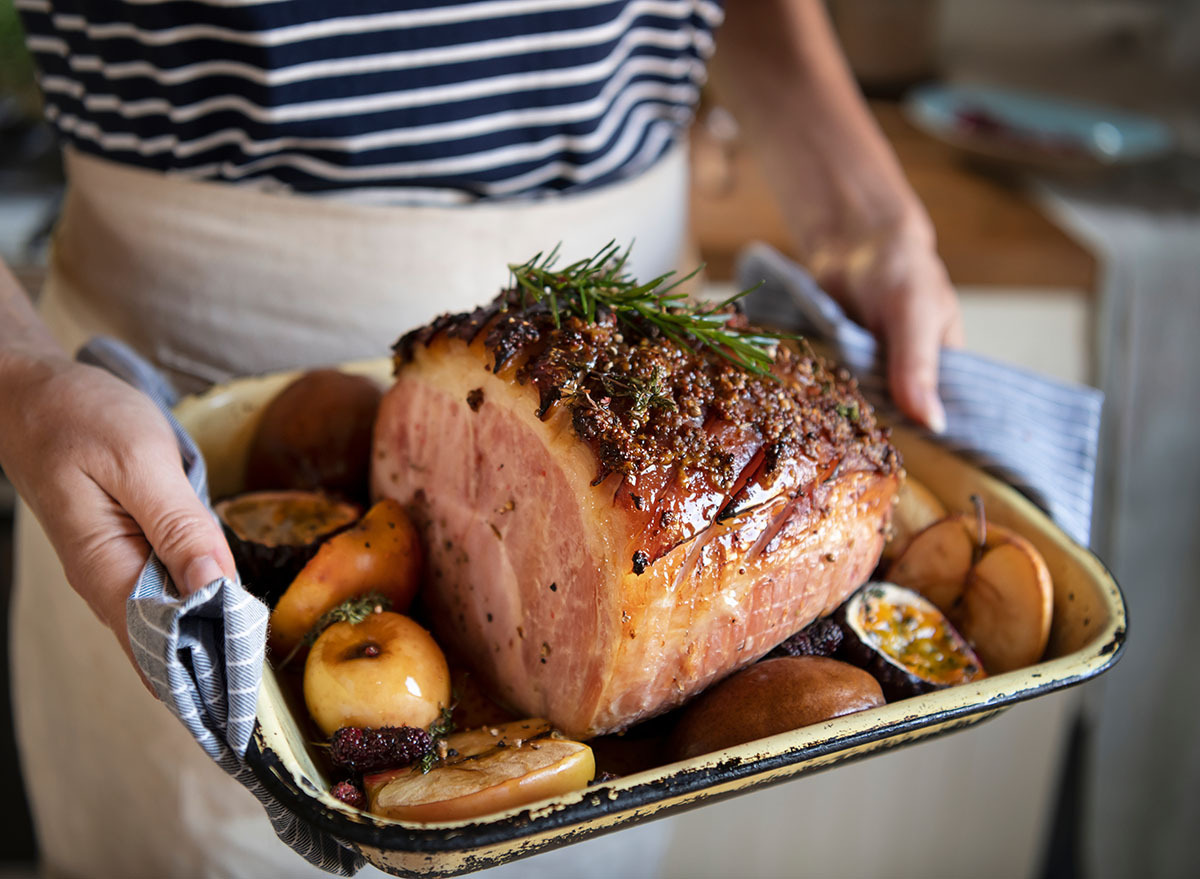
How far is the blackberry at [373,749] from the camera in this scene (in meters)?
0.80

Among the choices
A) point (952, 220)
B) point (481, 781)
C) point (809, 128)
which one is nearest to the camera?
point (481, 781)

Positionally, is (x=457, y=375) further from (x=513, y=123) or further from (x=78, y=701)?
(x=78, y=701)

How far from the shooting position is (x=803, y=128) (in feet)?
5.41

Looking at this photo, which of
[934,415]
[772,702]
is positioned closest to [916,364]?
[934,415]

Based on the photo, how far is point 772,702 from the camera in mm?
840

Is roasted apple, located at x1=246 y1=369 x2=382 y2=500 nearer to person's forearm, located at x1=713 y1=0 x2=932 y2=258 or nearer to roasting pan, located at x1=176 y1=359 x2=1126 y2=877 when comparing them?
roasting pan, located at x1=176 y1=359 x2=1126 y2=877

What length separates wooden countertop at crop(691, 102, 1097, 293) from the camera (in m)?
2.23

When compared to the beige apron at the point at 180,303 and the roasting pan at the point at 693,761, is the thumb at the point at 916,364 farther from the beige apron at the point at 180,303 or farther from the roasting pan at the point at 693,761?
the beige apron at the point at 180,303

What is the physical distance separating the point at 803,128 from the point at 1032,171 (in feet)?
4.43

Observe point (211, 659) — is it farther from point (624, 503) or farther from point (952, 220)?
point (952, 220)

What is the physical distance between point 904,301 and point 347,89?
2.39 ft

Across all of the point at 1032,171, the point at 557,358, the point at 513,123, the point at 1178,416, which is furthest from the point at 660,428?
the point at 1032,171

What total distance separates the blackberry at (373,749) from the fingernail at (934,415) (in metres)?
0.70

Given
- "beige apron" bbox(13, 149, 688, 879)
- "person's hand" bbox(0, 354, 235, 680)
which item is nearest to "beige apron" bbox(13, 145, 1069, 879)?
"beige apron" bbox(13, 149, 688, 879)
